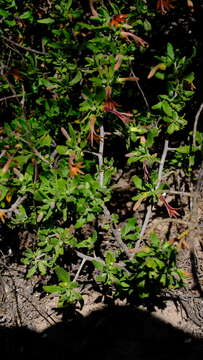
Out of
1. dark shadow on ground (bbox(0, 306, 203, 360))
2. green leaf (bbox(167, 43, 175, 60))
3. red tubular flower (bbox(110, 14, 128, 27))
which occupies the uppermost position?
red tubular flower (bbox(110, 14, 128, 27))

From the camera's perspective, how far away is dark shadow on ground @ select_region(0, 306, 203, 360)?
2.49 m

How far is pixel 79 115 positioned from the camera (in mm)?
2314

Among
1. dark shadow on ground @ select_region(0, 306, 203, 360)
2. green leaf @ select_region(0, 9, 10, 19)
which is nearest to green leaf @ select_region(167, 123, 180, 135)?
green leaf @ select_region(0, 9, 10, 19)

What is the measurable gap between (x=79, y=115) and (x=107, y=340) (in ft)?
5.58

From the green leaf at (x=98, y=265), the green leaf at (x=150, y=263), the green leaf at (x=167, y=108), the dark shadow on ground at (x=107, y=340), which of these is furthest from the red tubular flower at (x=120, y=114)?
the dark shadow on ground at (x=107, y=340)

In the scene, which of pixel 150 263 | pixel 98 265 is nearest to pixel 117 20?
pixel 150 263

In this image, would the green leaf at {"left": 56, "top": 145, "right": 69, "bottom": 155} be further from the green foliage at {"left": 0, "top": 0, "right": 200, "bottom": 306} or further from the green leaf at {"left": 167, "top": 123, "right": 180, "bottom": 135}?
the green leaf at {"left": 167, "top": 123, "right": 180, "bottom": 135}

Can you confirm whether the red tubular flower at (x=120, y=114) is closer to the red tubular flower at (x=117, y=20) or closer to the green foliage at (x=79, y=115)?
the green foliage at (x=79, y=115)

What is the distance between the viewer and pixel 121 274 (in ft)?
8.19

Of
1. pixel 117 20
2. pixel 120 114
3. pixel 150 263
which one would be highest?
pixel 117 20

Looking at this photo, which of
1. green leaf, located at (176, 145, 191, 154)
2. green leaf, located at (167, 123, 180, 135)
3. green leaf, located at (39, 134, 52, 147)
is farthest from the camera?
green leaf, located at (176, 145, 191, 154)

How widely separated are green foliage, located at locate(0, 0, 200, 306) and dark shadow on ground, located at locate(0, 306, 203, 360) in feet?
0.69

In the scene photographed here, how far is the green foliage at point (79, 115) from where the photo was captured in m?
2.02

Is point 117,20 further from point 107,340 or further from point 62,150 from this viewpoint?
point 107,340
